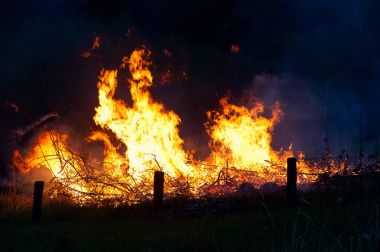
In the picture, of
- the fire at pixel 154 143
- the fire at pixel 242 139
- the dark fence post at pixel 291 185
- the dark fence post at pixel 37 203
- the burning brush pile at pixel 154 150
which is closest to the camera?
the dark fence post at pixel 291 185

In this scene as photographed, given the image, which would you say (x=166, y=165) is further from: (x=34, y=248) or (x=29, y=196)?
(x=34, y=248)

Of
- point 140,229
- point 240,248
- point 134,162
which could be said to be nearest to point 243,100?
point 134,162

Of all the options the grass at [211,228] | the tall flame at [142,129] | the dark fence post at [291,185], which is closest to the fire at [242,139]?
the tall flame at [142,129]

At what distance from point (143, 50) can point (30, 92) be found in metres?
5.25

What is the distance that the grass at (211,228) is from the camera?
5336 millimetres

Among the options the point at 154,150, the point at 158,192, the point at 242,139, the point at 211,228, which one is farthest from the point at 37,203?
the point at 242,139

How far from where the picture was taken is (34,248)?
6.18 metres

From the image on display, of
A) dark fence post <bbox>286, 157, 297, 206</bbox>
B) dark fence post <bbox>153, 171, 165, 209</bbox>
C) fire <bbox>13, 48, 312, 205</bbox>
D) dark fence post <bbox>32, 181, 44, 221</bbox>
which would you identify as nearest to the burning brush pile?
fire <bbox>13, 48, 312, 205</bbox>

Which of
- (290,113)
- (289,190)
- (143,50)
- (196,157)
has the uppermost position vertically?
(143,50)

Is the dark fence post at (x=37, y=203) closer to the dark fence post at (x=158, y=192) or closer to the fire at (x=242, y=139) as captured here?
the dark fence post at (x=158, y=192)

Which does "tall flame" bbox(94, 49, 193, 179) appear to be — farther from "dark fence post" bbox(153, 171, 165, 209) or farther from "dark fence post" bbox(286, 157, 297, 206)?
"dark fence post" bbox(286, 157, 297, 206)

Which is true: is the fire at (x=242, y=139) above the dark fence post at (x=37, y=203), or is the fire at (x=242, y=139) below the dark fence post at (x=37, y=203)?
above

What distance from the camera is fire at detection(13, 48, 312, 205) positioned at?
544 inches

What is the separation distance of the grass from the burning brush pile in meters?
2.51
